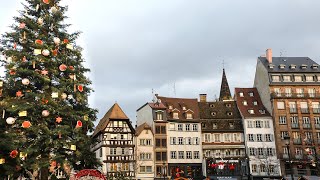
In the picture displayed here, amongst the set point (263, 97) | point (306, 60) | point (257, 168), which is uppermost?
point (306, 60)

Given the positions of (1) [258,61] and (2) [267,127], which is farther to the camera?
(1) [258,61]

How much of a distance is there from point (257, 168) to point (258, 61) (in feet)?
65.8

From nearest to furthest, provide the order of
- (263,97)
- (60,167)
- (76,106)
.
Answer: (60,167), (76,106), (263,97)

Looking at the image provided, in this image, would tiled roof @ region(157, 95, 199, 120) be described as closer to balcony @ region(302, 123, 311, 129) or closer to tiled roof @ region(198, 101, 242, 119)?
tiled roof @ region(198, 101, 242, 119)

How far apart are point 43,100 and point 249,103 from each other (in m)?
51.3

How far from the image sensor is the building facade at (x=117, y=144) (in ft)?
185

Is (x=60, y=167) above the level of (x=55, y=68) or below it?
below

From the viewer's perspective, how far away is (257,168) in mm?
61969

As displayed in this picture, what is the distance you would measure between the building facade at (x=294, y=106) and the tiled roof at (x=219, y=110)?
5.51 m

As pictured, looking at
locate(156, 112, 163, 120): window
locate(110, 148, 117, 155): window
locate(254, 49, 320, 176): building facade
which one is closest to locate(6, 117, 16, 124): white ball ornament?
locate(110, 148, 117, 155): window

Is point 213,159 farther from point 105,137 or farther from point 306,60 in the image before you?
point 306,60

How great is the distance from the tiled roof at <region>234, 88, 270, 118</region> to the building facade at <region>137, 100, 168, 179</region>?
13.5 m

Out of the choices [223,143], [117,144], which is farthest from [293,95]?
[117,144]

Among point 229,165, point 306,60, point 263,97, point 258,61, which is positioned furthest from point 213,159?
point 306,60
